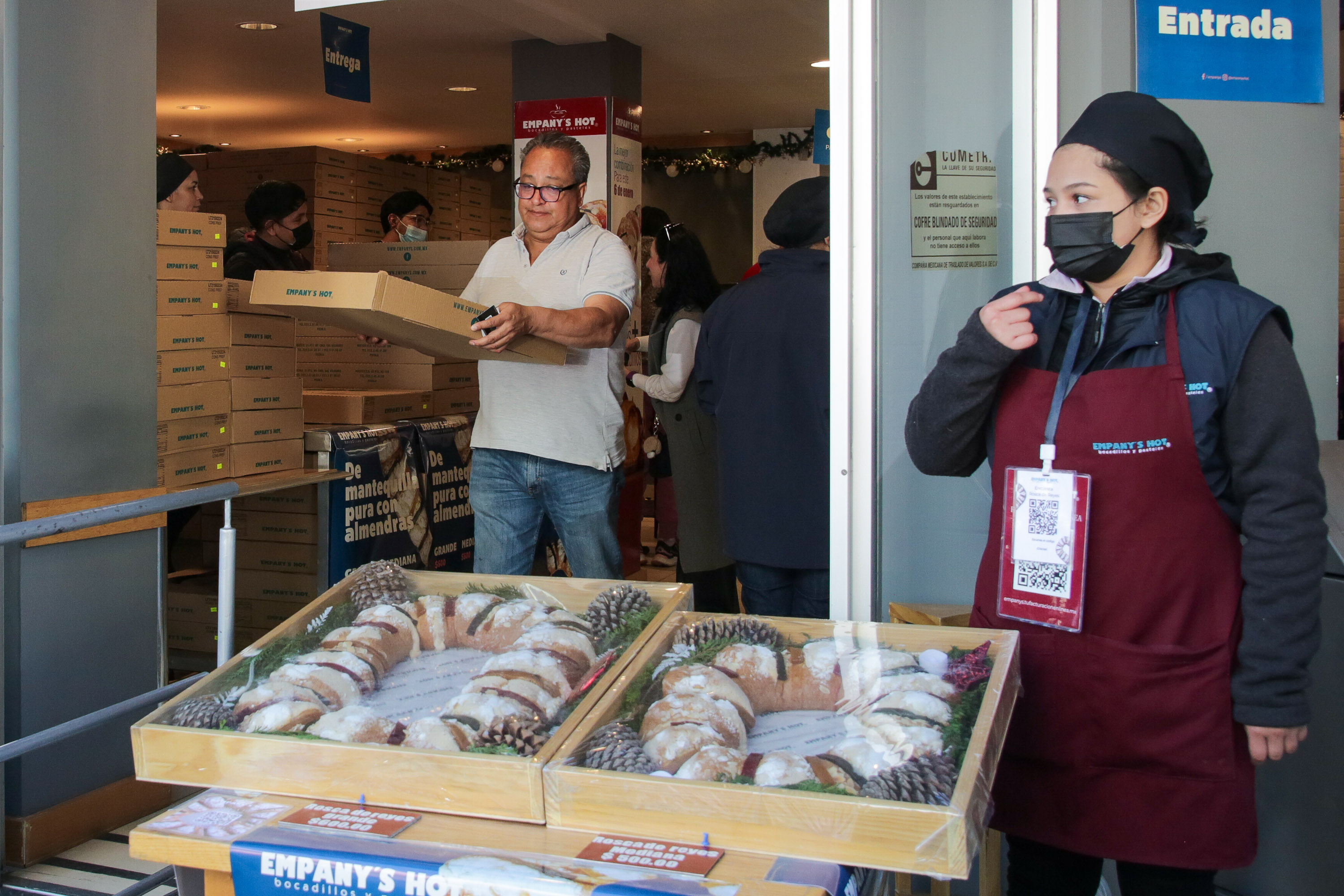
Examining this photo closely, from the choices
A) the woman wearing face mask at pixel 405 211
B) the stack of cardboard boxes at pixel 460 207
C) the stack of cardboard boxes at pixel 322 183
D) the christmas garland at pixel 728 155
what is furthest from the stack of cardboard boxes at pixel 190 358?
the christmas garland at pixel 728 155

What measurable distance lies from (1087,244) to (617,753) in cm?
92

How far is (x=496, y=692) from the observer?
1328 mm

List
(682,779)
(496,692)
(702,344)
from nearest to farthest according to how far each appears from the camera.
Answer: (682,779)
(496,692)
(702,344)

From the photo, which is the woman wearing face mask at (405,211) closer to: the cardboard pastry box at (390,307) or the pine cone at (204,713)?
the cardboard pastry box at (390,307)

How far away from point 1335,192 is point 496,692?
7.39ft

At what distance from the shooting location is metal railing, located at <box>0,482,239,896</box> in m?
1.78

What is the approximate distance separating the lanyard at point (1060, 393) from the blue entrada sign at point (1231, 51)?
1.15 metres

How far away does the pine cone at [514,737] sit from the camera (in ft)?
3.97

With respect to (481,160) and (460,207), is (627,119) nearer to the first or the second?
(460,207)

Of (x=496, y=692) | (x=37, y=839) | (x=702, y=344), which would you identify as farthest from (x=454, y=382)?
(x=496, y=692)

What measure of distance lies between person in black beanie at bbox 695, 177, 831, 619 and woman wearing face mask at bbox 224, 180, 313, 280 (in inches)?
91.4

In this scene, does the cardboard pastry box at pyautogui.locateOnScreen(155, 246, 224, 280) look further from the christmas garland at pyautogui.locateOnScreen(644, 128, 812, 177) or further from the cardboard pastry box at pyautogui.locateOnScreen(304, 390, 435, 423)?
the christmas garland at pyautogui.locateOnScreen(644, 128, 812, 177)

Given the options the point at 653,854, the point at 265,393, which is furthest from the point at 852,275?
the point at 265,393

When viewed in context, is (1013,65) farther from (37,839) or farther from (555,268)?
(37,839)
